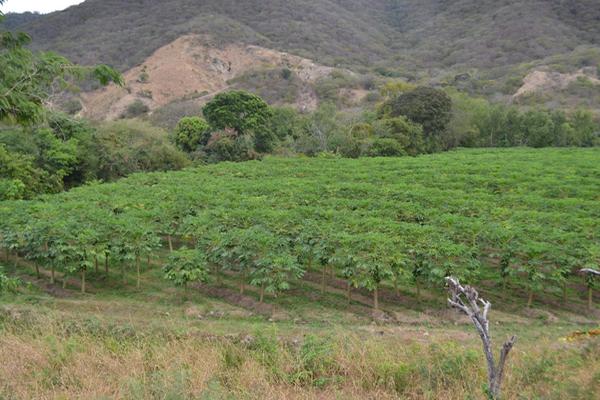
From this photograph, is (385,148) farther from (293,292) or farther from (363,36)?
(363,36)

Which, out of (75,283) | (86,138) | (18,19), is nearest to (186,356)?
(75,283)

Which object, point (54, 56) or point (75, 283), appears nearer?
point (54, 56)

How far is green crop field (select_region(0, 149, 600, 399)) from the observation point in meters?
5.18

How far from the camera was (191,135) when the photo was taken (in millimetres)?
38906

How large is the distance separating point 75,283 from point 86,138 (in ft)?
65.1

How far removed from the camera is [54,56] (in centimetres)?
724

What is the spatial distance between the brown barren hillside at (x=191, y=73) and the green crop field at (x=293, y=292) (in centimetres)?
4857

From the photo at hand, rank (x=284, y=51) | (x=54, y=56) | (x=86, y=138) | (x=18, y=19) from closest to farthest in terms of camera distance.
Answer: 1. (x=54, y=56)
2. (x=86, y=138)
3. (x=284, y=51)
4. (x=18, y=19)

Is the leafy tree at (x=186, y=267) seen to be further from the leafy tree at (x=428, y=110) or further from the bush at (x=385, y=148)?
the leafy tree at (x=428, y=110)

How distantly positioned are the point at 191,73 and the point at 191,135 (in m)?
35.9

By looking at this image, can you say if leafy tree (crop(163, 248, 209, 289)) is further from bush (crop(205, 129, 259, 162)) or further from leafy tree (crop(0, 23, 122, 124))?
bush (crop(205, 129, 259, 162))

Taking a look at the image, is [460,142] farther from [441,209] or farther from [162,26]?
[162,26]

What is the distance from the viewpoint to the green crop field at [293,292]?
17.0 ft

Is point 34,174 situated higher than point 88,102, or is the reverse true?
point 88,102
